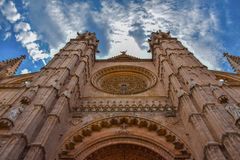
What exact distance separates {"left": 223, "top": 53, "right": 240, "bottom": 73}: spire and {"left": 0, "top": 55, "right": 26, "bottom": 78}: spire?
14576mm

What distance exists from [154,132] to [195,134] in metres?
2.07

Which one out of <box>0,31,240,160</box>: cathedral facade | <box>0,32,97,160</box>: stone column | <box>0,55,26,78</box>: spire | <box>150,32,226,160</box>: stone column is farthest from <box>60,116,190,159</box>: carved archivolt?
<box>0,55,26,78</box>: spire

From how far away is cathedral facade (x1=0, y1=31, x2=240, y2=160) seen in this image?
923 cm

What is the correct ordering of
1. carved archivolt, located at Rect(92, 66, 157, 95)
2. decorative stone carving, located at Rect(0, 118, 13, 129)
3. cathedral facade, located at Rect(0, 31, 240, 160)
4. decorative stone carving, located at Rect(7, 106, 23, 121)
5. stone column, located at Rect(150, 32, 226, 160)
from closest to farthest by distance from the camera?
1. stone column, located at Rect(150, 32, 226, 160)
2. cathedral facade, located at Rect(0, 31, 240, 160)
3. decorative stone carving, located at Rect(0, 118, 13, 129)
4. decorative stone carving, located at Rect(7, 106, 23, 121)
5. carved archivolt, located at Rect(92, 66, 157, 95)

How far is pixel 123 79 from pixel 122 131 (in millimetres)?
6967

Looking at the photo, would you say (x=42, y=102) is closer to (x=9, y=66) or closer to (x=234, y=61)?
(x=9, y=66)

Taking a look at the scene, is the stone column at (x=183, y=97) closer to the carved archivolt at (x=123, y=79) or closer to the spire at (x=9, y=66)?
the carved archivolt at (x=123, y=79)

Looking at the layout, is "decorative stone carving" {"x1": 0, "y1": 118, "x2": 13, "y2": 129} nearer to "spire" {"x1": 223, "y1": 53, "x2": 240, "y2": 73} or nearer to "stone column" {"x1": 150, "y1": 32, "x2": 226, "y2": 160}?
"stone column" {"x1": 150, "y1": 32, "x2": 226, "y2": 160}

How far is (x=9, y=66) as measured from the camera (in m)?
19.2

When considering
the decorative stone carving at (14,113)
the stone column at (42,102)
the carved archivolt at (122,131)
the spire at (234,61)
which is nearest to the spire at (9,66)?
Result: the stone column at (42,102)

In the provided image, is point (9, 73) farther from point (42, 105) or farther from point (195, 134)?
point (195, 134)

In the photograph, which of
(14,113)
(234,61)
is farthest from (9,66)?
(234,61)

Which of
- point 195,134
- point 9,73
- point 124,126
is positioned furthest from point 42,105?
point 9,73

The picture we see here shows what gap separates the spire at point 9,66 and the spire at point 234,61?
1458 cm
